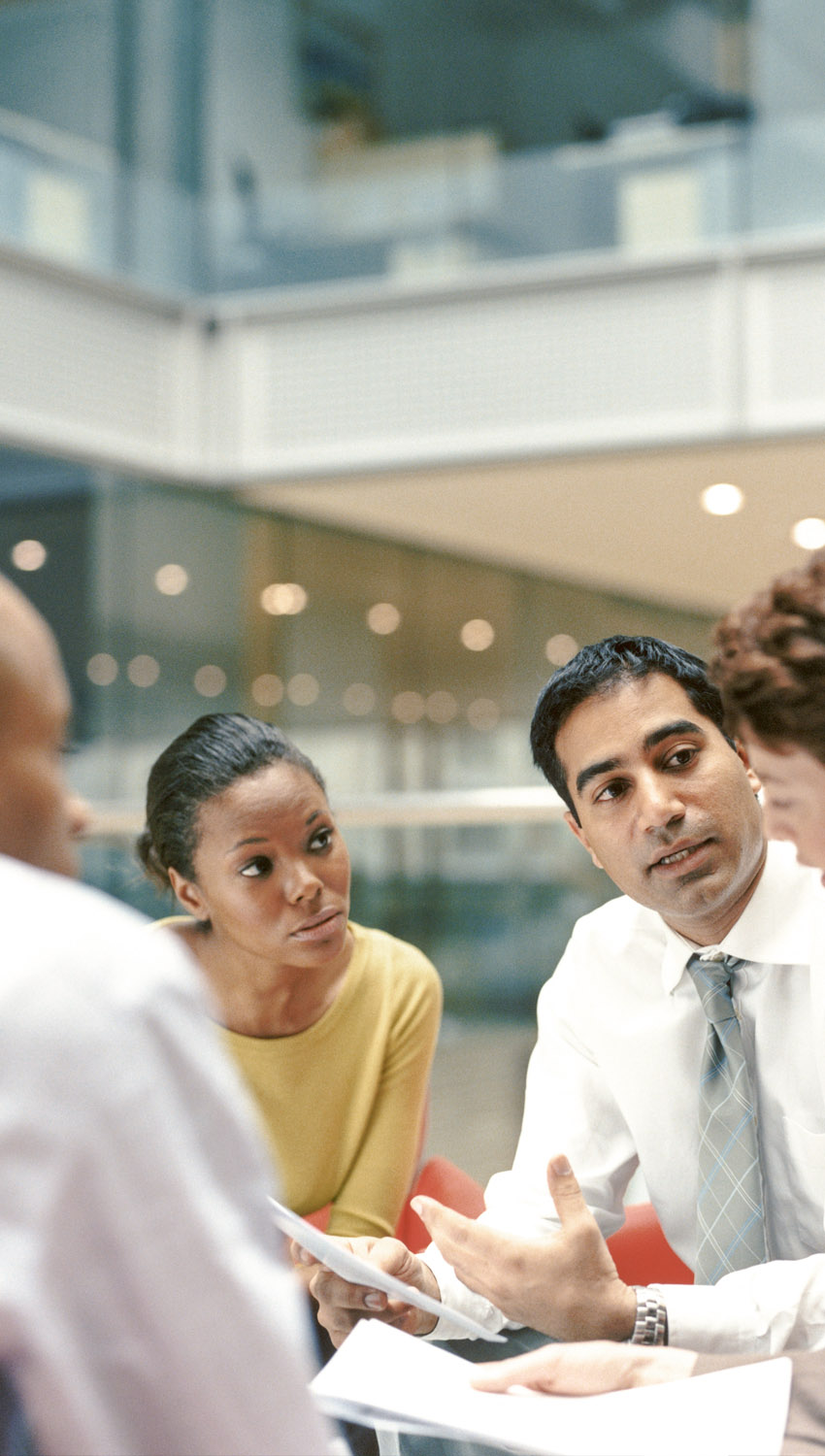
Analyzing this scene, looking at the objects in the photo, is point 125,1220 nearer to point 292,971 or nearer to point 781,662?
point 781,662

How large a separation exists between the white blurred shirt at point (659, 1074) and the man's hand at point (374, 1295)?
3 centimetres

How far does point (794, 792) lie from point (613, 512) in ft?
23.8

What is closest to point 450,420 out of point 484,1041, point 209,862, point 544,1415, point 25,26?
point 25,26

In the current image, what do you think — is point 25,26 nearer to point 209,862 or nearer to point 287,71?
point 287,71

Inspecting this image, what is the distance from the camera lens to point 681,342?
7371 mm

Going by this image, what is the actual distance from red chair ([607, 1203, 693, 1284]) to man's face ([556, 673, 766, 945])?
1.28 feet

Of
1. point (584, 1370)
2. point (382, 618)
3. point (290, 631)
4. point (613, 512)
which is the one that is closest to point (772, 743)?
point (584, 1370)

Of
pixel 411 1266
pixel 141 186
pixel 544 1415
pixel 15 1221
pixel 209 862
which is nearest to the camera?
pixel 15 1221

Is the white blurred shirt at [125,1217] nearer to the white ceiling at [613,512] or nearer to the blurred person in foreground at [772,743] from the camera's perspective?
the blurred person in foreground at [772,743]

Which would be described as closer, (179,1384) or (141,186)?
(179,1384)

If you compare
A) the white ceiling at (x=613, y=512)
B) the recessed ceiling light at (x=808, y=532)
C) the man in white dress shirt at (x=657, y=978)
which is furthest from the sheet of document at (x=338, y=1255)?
the recessed ceiling light at (x=808, y=532)

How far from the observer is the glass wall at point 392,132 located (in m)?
7.21

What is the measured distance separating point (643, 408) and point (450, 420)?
1.01 m

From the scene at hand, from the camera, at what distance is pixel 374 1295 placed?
1.46 metres
